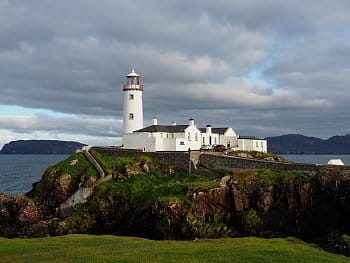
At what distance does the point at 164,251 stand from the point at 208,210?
17054 millimetres

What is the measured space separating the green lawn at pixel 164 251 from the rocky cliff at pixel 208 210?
17.3 feet

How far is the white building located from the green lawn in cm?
4123

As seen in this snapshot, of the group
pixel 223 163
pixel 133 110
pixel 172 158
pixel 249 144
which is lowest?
pixel 223 163

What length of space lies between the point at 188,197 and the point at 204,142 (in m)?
37.9

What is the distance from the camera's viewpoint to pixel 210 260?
3262 centimetres

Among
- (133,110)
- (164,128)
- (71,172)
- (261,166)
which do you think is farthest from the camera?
(133,110)

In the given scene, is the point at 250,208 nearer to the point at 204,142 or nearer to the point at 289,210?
the point at 289,210

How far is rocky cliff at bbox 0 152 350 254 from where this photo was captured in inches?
1932

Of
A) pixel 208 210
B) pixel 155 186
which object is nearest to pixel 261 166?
pixel 208 210

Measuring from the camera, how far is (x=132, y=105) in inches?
3526

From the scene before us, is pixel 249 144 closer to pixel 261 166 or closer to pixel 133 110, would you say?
pixel 133 110

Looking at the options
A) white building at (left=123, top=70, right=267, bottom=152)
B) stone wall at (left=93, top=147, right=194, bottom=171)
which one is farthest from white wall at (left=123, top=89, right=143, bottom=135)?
stone wall at (left=93, top=147, right=194, bottom=171)

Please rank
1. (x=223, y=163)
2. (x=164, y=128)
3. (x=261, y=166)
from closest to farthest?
(x=261, y=166) < (x=223, y=163) < (x=164, y=128)

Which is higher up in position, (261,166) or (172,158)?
(172,158)
